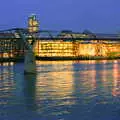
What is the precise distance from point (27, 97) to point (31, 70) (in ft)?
98.0

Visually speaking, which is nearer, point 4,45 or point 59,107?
point 59,107

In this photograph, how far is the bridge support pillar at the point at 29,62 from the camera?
5685cm

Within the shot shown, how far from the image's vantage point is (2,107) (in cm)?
2395

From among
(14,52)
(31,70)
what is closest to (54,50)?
(14,52)

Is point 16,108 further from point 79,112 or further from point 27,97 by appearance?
point 27,97

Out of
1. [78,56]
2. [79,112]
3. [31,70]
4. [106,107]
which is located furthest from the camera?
[78,56]

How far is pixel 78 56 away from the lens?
198m

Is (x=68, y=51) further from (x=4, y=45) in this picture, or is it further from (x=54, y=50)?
(x=4, y=45)

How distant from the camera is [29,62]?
2255 inches

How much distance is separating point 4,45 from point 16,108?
16134cm

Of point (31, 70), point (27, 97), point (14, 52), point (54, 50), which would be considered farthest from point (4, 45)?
point (27, 97)

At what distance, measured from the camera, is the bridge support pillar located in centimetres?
5685

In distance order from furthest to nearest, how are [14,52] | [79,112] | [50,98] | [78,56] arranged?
[78,56]
[14,52]
[50,98]
[79,112]

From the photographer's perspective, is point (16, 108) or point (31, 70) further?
point (31, 70)
